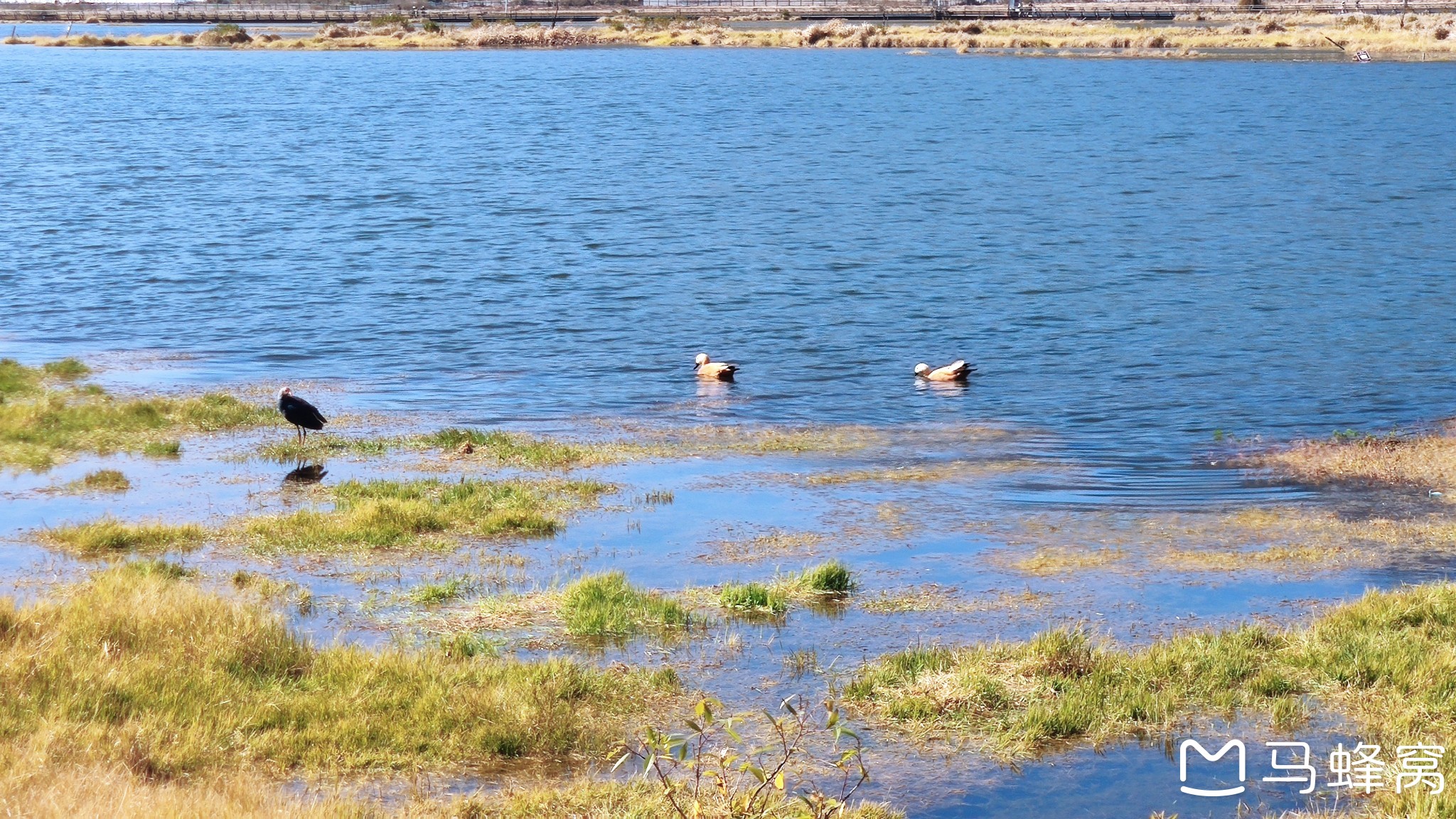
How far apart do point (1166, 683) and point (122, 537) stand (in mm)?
9474

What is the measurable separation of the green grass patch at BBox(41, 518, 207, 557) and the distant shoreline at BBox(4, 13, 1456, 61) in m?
90.0

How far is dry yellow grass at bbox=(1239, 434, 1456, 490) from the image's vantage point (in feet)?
53.9

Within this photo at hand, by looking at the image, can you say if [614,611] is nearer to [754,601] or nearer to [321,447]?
[754,601]

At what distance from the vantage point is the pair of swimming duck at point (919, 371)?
2200 centimetres

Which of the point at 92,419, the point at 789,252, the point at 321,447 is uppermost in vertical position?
the point at 789,252

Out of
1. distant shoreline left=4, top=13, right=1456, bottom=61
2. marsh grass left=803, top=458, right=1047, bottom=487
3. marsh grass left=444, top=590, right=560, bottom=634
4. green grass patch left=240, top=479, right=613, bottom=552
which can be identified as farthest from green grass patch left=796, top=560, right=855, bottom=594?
distant shoreline left=4, top=13, right=1456, bottom=61

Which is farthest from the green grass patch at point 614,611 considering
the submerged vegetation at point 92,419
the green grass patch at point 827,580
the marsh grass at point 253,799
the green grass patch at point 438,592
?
the submerged vegetation at point 92,419

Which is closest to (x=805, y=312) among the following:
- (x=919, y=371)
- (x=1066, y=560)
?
(x=919, y=371)

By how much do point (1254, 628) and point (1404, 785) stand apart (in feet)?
9.18

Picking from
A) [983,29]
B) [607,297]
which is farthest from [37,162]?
[983,29]

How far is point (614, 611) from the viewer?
1112cm

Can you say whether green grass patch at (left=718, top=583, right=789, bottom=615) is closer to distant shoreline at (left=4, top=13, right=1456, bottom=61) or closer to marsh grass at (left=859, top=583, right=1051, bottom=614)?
marsh grass at (left=859, top=583, right=1051, bottom=614)

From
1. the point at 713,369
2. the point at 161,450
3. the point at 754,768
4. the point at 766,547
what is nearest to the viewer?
the point at 754,768

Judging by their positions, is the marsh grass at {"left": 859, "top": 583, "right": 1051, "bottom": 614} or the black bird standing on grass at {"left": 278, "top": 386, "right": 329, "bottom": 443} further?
the black bird standing on grass at {"left": 278, "top": 386, "right": 329, "bottom": 443}
